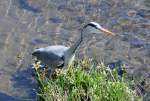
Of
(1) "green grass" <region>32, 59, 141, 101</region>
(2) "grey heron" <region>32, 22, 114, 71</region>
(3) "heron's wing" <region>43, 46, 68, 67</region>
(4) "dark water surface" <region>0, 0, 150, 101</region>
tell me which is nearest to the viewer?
(1) "green grass" <region>32, 59, 141, 101</region>

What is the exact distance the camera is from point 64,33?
1031cm

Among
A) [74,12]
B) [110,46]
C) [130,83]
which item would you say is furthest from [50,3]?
[130,83]

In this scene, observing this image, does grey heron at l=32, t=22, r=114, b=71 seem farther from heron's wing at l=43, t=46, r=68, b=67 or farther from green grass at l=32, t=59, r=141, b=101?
green grass at l=32, t=59, r=141, b=101

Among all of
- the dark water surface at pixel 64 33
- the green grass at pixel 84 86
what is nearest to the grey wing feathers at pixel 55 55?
the green grass at pixel 84 86

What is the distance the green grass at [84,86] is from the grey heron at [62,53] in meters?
0.18

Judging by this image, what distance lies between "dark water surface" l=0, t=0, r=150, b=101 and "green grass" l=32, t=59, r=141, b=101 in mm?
686

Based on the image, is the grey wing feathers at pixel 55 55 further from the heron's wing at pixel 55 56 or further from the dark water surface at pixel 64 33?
the dark water surface at pixel 64 33

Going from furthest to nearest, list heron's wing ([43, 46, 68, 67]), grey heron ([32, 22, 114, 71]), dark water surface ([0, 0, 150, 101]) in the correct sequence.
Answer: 1. dark water surface ([0, 0, 150, 101])
2. heron's wing ([43, 46, 68, 67])
3. grey heron ([32, 22, 114, 71])

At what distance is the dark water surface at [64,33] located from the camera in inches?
346

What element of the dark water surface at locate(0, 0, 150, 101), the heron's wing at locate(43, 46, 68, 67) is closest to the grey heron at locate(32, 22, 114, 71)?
the heron's wing at locate(43, 46, 68, 67)

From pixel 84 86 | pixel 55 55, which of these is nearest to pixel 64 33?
pixel 55 55

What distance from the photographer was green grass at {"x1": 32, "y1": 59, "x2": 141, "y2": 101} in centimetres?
689

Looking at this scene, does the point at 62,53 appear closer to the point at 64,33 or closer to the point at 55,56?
the point at 55,56

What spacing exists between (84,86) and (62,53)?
3.15 ft
